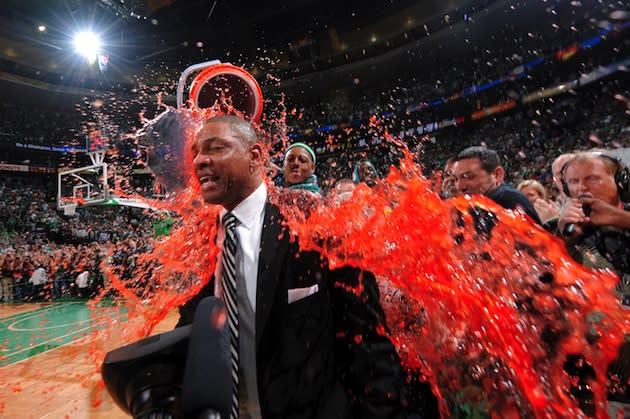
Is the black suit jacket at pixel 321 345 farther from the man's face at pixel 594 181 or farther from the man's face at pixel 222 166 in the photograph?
the man's face at pixel 594 181

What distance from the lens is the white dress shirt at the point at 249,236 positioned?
1.38 metres

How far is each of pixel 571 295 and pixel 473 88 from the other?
17.4m

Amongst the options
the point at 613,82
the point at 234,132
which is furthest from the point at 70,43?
the point at 613,82

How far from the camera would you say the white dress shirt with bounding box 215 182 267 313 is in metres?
1.38

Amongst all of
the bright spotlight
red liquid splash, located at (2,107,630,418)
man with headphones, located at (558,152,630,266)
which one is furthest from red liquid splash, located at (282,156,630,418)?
the bright spotlight

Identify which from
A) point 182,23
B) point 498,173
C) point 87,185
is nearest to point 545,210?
point 498,173

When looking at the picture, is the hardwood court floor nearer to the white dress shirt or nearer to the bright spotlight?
the white dress shirt

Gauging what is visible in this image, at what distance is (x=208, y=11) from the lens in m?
18.7

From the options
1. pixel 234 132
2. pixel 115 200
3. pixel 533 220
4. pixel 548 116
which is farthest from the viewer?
pixel 548 116

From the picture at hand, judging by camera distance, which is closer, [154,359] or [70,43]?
[154,359]

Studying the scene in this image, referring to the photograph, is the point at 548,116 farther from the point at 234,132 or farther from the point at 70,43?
the point at 70,43

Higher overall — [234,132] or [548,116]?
[548,116]

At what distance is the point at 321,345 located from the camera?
1280 millimetres

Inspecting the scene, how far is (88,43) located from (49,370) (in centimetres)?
1760
